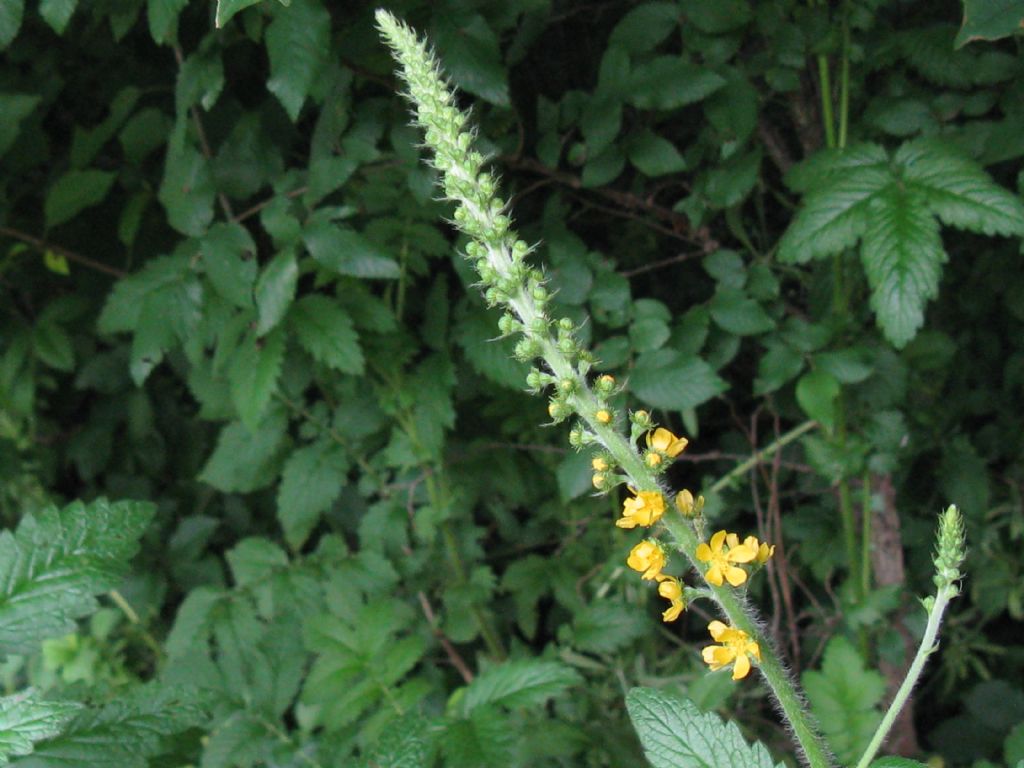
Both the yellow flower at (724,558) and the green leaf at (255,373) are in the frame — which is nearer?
the yellow flower at (724,558)

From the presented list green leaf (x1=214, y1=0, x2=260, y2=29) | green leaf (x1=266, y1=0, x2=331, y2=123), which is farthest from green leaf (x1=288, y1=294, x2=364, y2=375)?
green leaf (x1=214, y1=0, x2=260, y2=29)

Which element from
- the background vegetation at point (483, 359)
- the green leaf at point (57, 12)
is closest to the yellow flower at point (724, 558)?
the background vegetation at point (483, 359)

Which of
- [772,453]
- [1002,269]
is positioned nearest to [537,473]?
[772,453]

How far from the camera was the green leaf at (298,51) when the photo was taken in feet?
6.18

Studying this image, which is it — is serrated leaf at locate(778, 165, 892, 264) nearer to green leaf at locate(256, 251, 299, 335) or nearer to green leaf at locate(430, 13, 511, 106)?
green leaf at locate(430, 13, 511, 106)

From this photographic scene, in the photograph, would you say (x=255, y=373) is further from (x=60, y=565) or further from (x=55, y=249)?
(x=55, y=249)

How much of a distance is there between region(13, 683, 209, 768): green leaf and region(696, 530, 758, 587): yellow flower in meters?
0.99

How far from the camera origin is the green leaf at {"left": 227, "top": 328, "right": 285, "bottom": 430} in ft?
7.57

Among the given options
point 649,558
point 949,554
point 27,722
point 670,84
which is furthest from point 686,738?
point 670,84

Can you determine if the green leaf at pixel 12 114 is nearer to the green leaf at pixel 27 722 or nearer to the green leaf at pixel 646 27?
the green leaf at pixel 646 27

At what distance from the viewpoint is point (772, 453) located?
112 inches

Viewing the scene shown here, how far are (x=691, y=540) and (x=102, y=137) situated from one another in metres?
2.10

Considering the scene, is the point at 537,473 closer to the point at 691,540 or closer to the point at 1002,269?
the point at 1002,269

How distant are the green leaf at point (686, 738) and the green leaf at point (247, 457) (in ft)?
5.26
